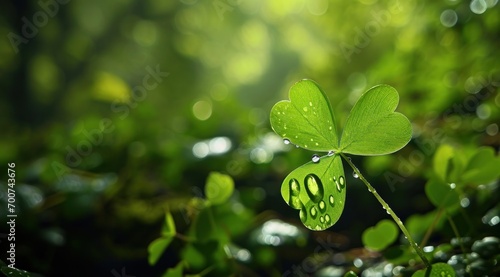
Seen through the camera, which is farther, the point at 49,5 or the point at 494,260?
the point at 49,5

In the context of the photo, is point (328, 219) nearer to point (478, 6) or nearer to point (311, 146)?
point (311, 146)

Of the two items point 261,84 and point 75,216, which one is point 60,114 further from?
point 75,216

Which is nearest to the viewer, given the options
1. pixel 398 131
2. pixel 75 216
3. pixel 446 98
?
pixel 398 131

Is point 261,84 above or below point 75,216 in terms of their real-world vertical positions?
above

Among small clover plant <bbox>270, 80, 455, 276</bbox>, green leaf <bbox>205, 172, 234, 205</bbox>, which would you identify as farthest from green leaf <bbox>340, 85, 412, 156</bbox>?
green leaf <bbox>205, 172, 234, 205</bbox>

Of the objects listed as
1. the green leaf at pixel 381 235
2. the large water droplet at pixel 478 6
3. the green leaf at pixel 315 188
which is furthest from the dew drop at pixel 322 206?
the large water droplet at pixel 478 6

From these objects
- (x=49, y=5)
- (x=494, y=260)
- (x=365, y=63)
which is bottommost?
(x=494, y=260)

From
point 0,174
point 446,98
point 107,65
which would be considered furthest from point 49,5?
→ point 446,98
